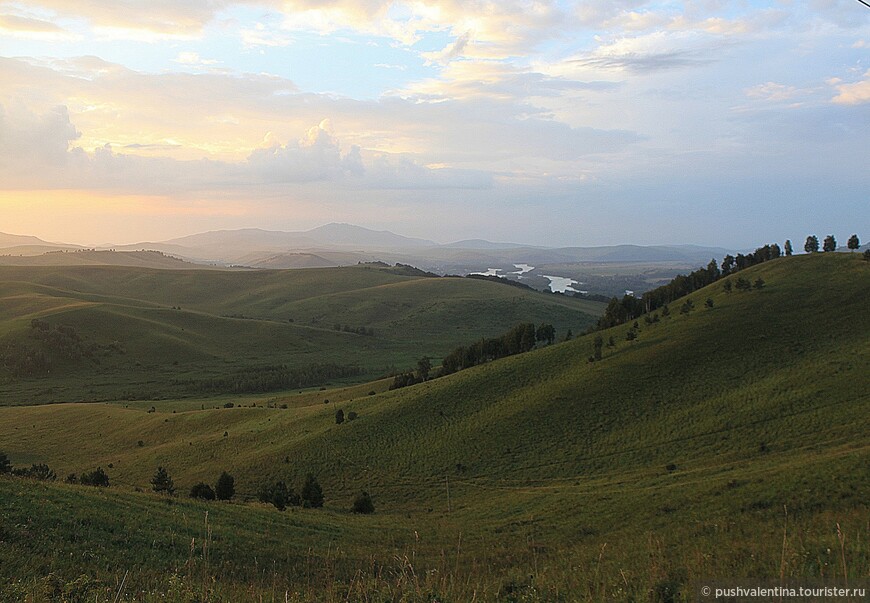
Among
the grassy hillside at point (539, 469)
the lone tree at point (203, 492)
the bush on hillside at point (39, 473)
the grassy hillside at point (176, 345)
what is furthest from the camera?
the grassy hillside at point (176, 345)

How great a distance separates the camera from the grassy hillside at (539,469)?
10648mm

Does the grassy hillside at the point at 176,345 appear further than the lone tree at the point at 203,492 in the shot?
Yes

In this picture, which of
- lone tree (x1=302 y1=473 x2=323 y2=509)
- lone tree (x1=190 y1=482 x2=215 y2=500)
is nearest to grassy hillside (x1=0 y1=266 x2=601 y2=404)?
lone tree (x1=190 y1=482 x2=215 y2=500)

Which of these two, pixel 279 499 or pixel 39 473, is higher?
pixel 279 499

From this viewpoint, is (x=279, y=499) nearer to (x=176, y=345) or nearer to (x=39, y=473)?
(x=39, y=473)

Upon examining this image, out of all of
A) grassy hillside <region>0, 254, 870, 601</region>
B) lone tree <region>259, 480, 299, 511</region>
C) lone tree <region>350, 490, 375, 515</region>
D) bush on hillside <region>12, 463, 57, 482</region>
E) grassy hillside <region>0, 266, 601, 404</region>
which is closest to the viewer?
grassy hillside <region>0, 254, 870, 601</region>

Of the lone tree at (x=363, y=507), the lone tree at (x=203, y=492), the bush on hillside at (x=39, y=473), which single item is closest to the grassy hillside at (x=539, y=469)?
the lone tree at (x=363, y=507)

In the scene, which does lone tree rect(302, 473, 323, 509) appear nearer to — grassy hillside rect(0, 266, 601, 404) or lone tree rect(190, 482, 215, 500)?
lone tree rect(190, 482, 215, 500)

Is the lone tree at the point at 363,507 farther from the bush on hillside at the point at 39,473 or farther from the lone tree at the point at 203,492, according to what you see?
the bush on hillside at the point at 39,473

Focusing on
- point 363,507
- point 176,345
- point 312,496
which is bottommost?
point 176,345

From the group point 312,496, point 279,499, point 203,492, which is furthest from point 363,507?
point 203,492

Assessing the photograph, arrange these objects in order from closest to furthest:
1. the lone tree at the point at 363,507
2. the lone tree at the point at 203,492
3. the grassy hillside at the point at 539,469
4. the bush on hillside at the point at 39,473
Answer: the grassy hillside at the point at 539,469 < the lone tree at the point at 203,492 < the lone tree at the point at 363,507 < the bush on hillside at the point at 39,473

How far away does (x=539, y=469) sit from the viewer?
129 feet

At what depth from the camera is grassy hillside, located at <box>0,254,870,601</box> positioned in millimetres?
10648
